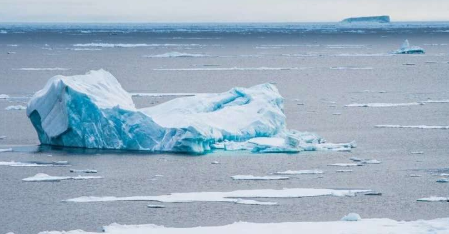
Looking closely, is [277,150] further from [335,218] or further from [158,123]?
[335,218]

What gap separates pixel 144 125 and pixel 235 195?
3251 millimetres

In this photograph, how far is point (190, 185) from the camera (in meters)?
10.6

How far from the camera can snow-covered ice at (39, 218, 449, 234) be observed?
8.17 metres

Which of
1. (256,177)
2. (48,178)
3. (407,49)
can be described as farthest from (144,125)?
(407,49)

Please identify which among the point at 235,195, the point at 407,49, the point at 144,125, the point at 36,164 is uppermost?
the point at 144,125

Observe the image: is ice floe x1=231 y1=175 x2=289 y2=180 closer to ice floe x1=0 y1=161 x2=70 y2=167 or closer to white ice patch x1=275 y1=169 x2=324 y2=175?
white ice patch x1=275 y1=169 x2=324 y2=175

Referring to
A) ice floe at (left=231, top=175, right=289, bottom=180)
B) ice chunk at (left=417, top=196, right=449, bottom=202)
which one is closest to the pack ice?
ice floe at (left=231, top=175, right=289, bottom=180)

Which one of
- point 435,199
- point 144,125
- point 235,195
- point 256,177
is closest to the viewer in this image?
point 435,199

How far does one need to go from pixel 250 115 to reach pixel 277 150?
0.98 metres

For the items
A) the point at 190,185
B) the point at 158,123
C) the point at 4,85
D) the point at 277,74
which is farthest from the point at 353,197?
the point at 277,74

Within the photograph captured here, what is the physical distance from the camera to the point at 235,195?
32.6 feet

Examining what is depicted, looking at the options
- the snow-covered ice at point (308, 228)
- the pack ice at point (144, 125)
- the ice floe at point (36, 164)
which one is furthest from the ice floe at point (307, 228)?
the pack ice at point (144, 125)

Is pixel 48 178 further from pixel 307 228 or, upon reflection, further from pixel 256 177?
pixel 307 228

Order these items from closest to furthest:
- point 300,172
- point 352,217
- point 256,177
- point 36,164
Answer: point 352,217 → point 256,177 → point 300,172 → point 36,164
